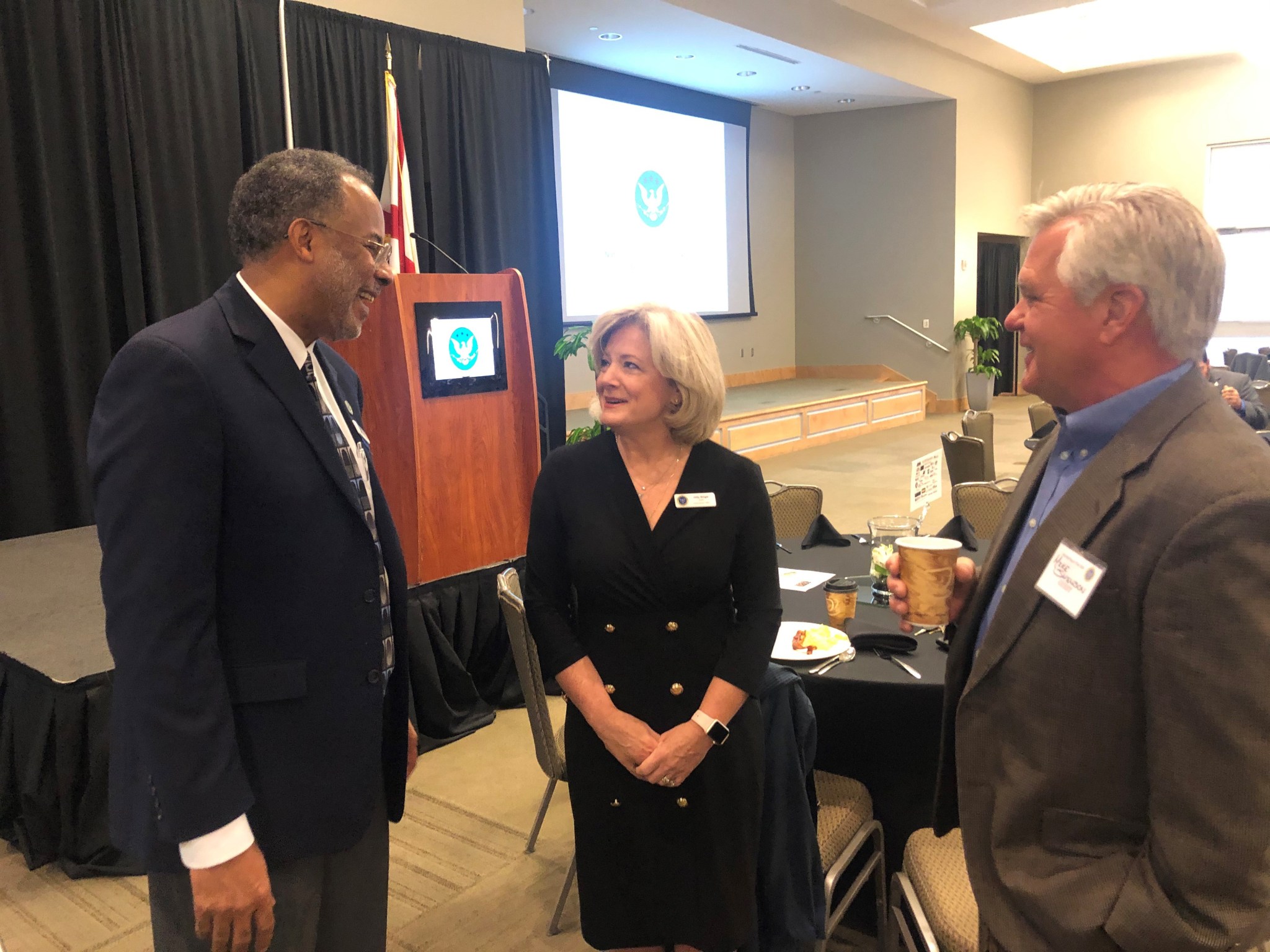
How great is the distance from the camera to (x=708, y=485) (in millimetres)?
1704

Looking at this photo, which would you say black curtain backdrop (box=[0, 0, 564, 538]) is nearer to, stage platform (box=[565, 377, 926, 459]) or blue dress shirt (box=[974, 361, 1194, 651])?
blue dress shirt (box=[974, 361, 1194, 651])

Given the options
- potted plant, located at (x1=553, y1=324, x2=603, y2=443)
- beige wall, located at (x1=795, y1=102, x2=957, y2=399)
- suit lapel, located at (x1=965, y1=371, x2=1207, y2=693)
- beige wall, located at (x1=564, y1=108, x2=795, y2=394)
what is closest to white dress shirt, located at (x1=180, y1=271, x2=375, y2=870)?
suit lapel, located at (x1=965, y1=371, x2=1207, y2=693)

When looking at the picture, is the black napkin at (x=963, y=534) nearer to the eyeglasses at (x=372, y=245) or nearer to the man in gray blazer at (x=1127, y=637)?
the man in gray blazer at (x=1127, y=637)

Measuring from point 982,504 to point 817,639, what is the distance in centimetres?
167

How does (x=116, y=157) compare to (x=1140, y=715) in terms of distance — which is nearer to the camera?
(x=1140, y=715)

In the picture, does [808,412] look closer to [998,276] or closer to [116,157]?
[998,276]

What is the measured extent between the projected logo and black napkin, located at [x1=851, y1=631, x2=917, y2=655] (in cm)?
877

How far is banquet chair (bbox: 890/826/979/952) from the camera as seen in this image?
1563 millimetres

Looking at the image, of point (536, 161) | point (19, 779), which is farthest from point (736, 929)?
point (536, 161)

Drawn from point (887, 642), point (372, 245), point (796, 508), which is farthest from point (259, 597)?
point (796, 508)

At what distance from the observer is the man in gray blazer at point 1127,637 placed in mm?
898

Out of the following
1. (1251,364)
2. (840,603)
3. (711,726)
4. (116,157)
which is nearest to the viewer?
(711,726)

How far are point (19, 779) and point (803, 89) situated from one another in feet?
35.8

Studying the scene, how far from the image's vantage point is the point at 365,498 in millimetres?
1396
